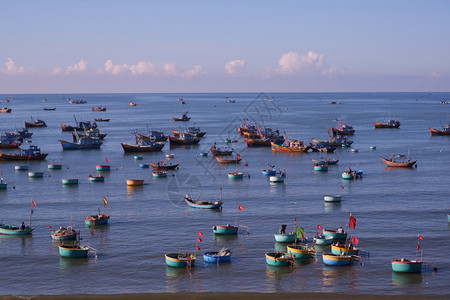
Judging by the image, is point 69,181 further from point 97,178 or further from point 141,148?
point 141,148

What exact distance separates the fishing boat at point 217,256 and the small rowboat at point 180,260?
1640 millimetres

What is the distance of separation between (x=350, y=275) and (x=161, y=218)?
30.6 m

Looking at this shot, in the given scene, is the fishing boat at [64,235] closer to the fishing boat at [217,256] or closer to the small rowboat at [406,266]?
the fishing boat at [217,256]

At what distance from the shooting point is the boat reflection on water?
51.0 metres

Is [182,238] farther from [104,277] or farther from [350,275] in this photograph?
[350,275]

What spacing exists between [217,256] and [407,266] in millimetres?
18265

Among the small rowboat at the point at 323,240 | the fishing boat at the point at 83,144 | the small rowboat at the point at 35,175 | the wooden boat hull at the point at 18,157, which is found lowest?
the small rowboat at the point at 323,240

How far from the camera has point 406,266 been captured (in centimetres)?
5278

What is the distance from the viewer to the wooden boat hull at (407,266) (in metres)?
52.8

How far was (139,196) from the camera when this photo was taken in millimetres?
90688

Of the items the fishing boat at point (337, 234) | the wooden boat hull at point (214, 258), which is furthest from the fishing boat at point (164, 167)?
the wooden boat hull at point (214, 258)

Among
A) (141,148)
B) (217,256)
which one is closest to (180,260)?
(217,256)

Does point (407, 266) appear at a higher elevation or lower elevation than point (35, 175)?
lower

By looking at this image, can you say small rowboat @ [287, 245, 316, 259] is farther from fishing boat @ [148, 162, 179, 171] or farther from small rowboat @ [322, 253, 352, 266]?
fishing boat @ [148, 162, 179, 171]
